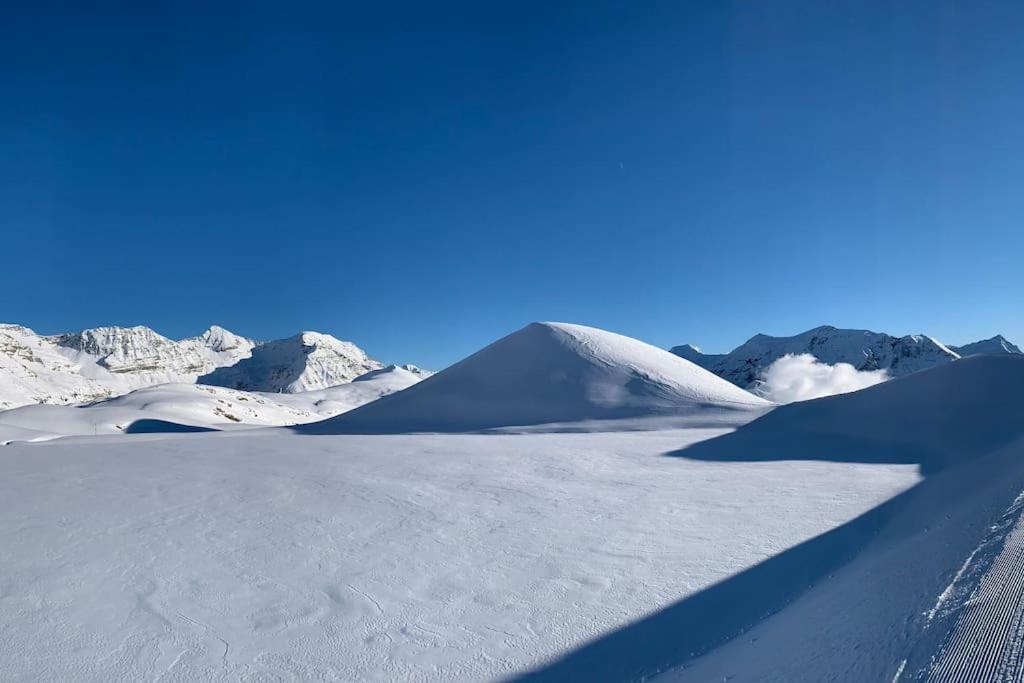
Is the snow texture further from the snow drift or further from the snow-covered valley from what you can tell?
the snow-covered valley

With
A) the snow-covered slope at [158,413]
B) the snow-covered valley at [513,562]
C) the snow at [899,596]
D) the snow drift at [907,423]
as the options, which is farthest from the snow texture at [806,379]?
the snow at [899,596]

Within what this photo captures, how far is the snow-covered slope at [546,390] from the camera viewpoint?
72.1ft

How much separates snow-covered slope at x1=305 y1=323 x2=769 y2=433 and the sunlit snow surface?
11.3 m

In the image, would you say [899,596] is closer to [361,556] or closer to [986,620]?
[986,620]

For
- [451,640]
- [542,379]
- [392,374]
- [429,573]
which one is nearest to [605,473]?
[429,573]

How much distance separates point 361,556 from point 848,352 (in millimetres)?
218154

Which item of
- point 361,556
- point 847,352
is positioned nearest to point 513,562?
point 361,556

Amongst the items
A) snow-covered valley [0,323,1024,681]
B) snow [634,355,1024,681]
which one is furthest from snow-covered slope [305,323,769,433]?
snow [634,355,1024,681]

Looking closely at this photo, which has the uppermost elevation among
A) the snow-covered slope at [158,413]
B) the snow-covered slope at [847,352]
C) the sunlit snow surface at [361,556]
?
the snow-covered slope at [847,352]

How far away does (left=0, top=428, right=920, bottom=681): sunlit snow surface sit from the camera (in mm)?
3830

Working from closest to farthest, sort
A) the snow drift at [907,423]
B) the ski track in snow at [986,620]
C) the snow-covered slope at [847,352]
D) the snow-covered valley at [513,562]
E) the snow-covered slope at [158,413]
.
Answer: the ski track in snow at [986,620] < the snow-covered valley at [513,562] < the snow drift at [907,423] < the snow-covered slope at [158,413] < the snow-covered slope at [847,352]

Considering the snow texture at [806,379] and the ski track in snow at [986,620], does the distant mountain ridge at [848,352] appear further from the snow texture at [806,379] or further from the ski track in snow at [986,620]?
the ski track in snow at [986,620]

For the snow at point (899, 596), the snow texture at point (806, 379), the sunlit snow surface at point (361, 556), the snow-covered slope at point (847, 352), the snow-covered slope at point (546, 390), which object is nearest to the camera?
the snow at point (899, 596)

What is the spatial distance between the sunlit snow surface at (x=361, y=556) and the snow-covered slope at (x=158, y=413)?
20075mm
